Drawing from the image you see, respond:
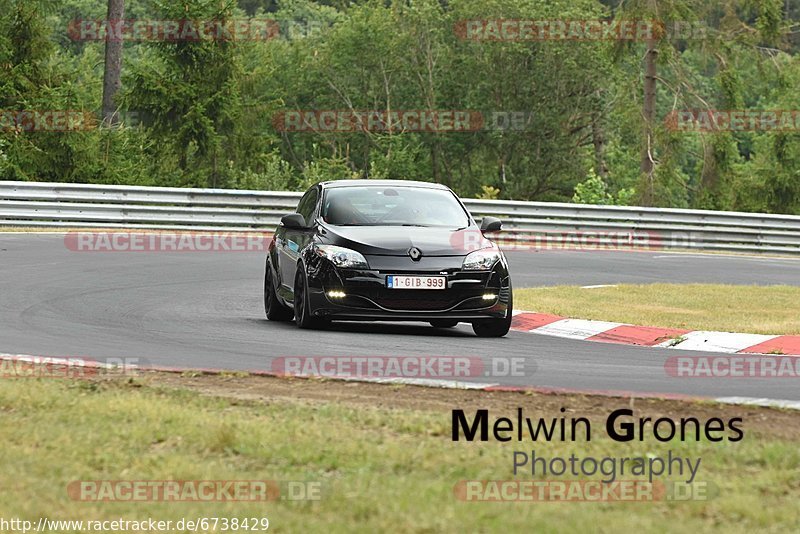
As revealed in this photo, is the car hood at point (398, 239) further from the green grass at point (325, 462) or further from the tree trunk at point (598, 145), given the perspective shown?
the tree trunk at point (598, 145)

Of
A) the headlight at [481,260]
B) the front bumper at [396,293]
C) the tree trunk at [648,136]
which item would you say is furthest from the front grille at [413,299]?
the tree trunk at [648,136]

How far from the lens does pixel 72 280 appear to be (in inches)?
694

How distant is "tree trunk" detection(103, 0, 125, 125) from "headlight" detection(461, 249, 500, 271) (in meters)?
25.5

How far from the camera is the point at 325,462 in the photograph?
6.87 meters

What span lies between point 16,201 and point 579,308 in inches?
540

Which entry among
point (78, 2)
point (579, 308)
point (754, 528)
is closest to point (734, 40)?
point (579, 308)

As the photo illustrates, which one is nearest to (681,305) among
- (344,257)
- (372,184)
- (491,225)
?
(491,225)

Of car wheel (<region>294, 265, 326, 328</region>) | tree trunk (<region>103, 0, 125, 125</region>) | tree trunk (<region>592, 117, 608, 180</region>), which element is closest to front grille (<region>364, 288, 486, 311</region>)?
car wheel (<region>294, 265, 326, 328</region>)

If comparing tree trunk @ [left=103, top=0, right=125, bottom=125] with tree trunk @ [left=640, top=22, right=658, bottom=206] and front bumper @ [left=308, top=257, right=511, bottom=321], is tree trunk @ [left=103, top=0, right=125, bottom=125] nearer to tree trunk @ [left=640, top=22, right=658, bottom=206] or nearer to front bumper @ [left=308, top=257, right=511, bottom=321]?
tree trunk @ [left=640, top=22, right=658, bottom=206]

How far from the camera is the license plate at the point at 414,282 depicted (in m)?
13.1

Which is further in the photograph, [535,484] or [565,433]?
[565,433]

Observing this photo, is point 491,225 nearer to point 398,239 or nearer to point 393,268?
point 398,239

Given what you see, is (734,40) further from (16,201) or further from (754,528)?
(754,528)

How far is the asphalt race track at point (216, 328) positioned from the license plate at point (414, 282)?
1.60 feet
